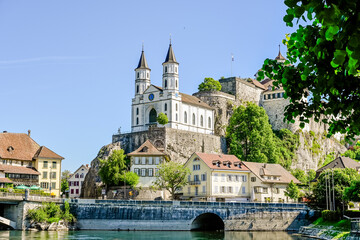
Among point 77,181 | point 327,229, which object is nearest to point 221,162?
point 327,229

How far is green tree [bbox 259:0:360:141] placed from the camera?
6902mm

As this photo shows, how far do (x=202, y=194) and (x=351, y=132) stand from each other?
6040 centimetres

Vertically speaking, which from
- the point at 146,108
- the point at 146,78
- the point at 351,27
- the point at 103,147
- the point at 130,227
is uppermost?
the point at 146,78

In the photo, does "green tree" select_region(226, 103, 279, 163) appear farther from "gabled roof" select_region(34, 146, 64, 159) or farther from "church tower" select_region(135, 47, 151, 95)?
"gabled roof" select_region(34, 146, 64, 159)

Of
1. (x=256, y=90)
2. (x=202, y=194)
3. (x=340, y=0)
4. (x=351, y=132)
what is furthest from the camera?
(x=256, y=90)

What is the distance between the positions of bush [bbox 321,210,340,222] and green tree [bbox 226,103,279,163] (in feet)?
83.4

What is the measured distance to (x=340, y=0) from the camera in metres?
6.94

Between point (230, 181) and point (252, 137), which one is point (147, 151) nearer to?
point (230, 181)

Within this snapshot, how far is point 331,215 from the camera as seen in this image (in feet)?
182

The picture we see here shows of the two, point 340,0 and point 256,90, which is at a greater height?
point 256,90

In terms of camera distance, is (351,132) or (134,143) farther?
(134,143)

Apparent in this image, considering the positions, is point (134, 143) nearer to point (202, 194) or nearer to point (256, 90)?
point (202, 194)

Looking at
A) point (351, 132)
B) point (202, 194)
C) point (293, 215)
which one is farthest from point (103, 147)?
point (351, 132)

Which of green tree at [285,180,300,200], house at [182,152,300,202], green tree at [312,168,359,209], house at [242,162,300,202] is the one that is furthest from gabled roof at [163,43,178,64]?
green tree at [312,168,359,209]
